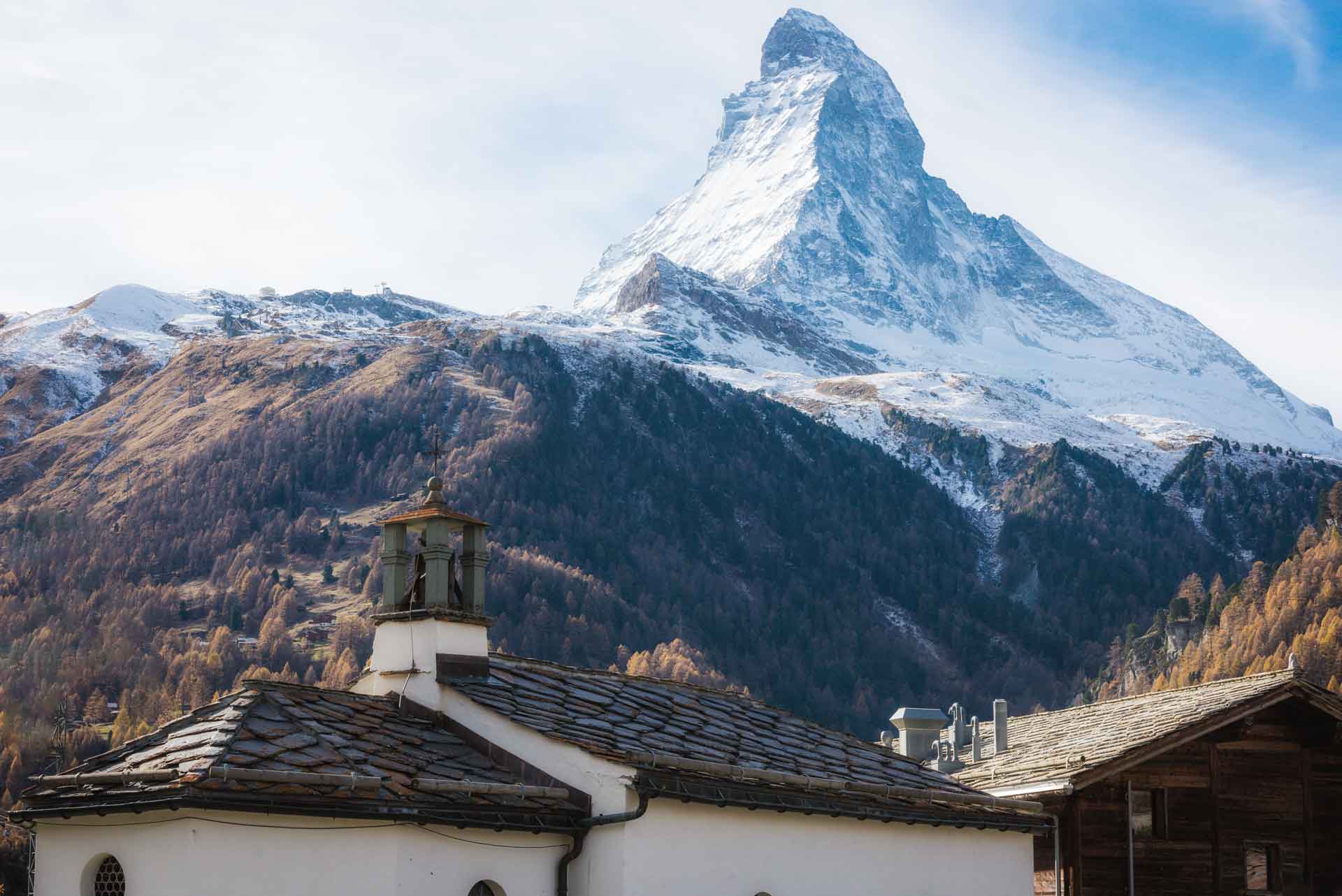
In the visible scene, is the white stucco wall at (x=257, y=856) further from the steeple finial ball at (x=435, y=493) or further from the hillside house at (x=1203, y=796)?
the hillside house at (x=1203, y=796)

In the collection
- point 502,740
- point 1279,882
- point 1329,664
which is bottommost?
point 1279,882

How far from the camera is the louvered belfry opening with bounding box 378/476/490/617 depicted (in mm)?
27141

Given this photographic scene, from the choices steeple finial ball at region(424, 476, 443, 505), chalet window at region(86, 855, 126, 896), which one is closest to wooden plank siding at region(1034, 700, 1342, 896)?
steeple finial ball at region(424, 476, 443, 505)

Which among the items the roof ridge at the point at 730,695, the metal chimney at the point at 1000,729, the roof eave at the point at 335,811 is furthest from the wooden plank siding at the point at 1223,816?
the roof eave at the point at 335,811

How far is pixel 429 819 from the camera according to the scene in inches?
853

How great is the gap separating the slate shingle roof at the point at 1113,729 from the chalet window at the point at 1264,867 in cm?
315

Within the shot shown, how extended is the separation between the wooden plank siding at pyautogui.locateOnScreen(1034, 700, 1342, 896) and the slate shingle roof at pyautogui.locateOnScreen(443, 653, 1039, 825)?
4.08 meters

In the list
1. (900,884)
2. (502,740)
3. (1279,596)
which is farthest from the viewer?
(1279,596)

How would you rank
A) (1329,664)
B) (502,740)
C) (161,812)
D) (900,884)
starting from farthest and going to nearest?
(1329,664) < (900,884) < (502,740) < (161,812)

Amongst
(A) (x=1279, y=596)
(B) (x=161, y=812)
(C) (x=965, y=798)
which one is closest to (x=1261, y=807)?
(C) (x=965, y=798)

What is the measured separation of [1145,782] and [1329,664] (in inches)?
4461

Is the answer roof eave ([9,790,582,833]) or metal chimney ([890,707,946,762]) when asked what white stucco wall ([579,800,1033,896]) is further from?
metal chimney ([890,707,946,762])

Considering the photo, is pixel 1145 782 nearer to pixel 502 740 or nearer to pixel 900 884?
pixel 900 884

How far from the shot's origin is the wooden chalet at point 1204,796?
33.5 meters
